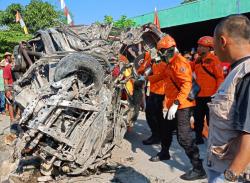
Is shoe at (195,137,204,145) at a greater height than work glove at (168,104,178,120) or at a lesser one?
lesser

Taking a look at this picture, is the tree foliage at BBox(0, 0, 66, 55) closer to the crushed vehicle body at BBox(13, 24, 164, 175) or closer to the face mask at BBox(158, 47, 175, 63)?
the crushed vehicle body at BBox(13, 24, 164, 175)

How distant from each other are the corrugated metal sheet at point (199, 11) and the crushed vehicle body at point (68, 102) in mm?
8305

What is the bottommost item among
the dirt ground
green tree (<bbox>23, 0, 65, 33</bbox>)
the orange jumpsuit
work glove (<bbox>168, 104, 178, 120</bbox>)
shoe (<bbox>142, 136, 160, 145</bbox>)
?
the dirt ground

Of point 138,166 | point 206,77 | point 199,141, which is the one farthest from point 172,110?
point 199,141

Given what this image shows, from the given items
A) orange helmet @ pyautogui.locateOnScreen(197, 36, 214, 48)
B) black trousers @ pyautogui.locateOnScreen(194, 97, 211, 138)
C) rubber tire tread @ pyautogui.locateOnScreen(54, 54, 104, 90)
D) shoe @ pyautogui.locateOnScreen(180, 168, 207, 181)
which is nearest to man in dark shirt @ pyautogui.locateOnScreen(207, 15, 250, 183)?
A: shoe @ pyautogui.locateOnScreen(180, 168, 207, 181)

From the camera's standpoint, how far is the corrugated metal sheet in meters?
12.9

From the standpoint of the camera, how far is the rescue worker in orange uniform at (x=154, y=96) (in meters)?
6.30

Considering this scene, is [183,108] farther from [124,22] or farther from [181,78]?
[124,22]

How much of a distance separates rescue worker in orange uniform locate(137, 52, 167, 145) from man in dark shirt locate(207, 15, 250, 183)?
3961mm

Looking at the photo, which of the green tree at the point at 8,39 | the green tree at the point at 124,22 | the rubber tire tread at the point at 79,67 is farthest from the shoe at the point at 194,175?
the green tree at the point at 8,39

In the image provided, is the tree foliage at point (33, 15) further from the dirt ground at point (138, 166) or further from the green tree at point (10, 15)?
the dirt ground at point (138, 166)

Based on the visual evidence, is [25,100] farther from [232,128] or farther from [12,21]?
[12,21]

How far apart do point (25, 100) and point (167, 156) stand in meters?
2.31

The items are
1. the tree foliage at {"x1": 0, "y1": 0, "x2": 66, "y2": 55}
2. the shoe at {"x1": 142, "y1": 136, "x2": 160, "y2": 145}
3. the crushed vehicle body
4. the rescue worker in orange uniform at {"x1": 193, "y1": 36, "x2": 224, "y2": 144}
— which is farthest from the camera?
the tree foliage at {"x1": 0, "y1": 0, "x2": 66, "y2": 55}
